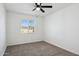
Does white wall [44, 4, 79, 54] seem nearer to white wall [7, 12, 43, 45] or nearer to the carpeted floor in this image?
the carpeted floor

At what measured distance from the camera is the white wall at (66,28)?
9.59 feet

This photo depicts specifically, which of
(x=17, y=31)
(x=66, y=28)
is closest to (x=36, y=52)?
(x=66, y=28)

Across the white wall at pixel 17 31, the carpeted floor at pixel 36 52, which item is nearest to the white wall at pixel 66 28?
the carpeted floor at pixel 36 52

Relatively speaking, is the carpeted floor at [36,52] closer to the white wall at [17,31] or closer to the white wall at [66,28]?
the white wall at [66,28]

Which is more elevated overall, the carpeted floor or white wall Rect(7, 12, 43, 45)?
white wall Rect(7, 12, 43, 45)

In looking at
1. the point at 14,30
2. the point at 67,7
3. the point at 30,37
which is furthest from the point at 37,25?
the point at 67,7

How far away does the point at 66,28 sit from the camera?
338cm

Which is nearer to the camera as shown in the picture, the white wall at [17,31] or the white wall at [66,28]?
the white wall at [66,28]

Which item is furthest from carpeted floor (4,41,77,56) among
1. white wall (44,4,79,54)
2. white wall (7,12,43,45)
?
white wall (7,12,43,45)

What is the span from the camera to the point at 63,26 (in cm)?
358

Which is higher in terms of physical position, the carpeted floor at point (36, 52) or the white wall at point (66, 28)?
the white wall at point (66, 28)

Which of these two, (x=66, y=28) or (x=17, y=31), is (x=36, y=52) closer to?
(x=66, y=28)

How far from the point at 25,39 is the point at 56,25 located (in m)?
2.58

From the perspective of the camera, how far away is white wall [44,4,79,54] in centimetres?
292
